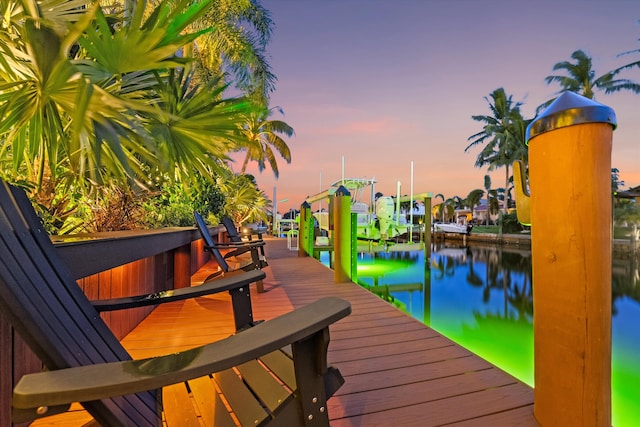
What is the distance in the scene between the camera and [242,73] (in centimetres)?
1092

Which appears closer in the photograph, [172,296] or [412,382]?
[172,296]

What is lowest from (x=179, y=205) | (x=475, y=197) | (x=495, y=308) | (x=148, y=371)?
(x=495, y=308)

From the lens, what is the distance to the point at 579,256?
1.20 metres

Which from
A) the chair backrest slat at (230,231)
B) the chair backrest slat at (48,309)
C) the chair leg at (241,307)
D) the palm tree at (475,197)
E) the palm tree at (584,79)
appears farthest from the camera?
the palm tree at (475,197)

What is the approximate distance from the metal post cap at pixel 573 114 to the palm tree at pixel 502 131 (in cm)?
2460

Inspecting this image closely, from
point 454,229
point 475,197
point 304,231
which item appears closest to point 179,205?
point 304,231

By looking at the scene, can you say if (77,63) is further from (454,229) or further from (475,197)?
(475,197)

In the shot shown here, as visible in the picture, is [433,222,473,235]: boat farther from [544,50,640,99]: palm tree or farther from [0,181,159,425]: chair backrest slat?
[0,181,159,425]: chair backrest slat

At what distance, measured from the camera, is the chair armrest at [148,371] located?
503 millimetres

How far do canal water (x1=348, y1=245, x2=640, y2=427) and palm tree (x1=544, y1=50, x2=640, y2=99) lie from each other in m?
11.0

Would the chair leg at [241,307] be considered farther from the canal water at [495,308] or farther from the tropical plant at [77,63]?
the canal water at [495,308]

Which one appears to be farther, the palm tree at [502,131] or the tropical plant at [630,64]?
the palm tree at [502,131]

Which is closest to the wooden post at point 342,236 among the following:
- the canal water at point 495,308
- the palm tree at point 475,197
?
the canal water at point 495,308

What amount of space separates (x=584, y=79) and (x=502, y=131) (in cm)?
577
